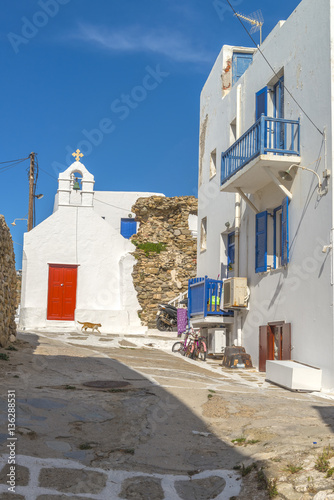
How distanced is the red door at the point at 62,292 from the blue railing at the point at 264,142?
11072mm

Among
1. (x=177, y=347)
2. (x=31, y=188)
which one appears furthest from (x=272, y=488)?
(x=31, y=188)

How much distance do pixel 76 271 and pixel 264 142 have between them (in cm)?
1343

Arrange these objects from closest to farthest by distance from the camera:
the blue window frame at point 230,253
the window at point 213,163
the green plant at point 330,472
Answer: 1. the green plant at point 330,472
2. the blue window frame at point 230,253
3. the window at point 213,163

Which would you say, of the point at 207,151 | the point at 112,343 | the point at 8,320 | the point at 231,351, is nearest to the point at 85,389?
the point at 8,320

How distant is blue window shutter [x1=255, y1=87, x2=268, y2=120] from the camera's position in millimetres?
14196

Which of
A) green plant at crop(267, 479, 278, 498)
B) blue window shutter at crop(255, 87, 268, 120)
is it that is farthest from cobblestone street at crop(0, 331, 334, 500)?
blue window shutter at crop(255, 87, 268, 120)

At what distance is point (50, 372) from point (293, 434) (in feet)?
17.5

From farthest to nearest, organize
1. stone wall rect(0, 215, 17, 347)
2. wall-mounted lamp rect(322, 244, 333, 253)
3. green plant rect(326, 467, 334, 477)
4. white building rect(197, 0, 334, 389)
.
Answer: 1. stone wall rect(0, 215, 17, 347)
2. white building rect(197, 0, 334, 389)
3. wall-mounted lamp rect(322, 244, 333, 253)
4. green plant rect(326, 467, 334, 477)

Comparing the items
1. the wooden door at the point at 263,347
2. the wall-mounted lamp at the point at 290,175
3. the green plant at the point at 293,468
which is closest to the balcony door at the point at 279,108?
the wall-mounted lamp at the point at 290,175

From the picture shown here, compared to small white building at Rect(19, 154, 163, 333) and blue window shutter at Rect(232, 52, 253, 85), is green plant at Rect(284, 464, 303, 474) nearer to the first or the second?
blue window shutter at Rect(232, 52, 253, 85)

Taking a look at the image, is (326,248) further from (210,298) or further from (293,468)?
(293,468)

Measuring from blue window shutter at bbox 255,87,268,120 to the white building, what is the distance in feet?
0.09

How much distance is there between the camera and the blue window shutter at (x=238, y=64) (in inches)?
690

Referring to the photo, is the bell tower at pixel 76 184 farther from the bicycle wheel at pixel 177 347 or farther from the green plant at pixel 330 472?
the green plant at pixel 330 472
